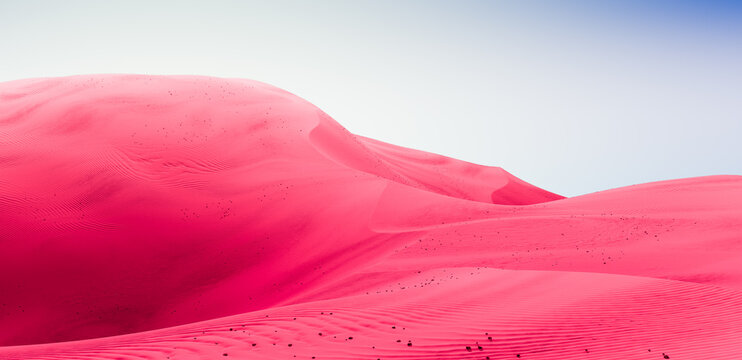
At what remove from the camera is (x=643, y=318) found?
841 cm

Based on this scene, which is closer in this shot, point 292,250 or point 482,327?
point 482,327

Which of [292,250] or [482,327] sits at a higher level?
[292,250]

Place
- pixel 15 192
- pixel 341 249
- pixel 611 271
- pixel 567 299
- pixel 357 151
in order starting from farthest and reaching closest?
pixel 357 151, pixel 15 192, pixel 341 249, pixel 611 271, pixel 567 299

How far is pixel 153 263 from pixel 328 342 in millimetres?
12836

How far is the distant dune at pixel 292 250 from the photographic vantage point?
8008mm

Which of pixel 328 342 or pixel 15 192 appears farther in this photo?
pixel 15 192

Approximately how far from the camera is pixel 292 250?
58.4 feet

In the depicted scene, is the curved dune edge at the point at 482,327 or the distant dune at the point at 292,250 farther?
the distant dune at the point at 292,250

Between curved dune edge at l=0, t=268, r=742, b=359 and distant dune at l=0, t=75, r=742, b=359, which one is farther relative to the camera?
distant dune at l=0, t=75, r=742, b=359

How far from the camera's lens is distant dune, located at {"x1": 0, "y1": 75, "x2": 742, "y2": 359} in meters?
8.01

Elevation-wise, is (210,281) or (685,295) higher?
(685,295)

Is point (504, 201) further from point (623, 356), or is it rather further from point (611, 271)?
point (623, 356)

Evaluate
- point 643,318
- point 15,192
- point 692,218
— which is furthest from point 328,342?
point 15,192

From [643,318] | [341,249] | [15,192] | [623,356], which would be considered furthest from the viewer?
[15,192]
